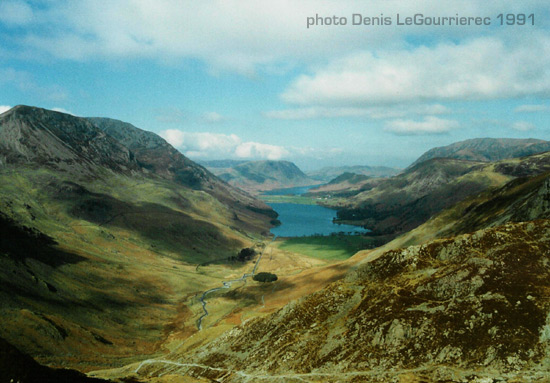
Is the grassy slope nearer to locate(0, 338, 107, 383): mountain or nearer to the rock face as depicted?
the rock face

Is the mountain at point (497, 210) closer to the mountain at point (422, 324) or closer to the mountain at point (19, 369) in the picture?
the mountain at point (422, 324)

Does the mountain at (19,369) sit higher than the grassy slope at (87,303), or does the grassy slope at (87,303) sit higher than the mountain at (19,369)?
the mountain at (19,369)

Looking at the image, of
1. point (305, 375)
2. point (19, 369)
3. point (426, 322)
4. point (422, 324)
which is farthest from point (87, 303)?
point (426, 322)

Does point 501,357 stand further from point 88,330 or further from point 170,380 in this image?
point 88,330

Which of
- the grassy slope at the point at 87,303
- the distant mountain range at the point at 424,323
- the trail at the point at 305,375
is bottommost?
the grassy slope at the point at 87,303

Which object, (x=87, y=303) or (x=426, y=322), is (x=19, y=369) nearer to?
(x=426, y=322)

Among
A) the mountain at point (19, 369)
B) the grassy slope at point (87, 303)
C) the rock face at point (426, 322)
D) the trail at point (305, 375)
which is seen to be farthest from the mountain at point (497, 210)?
the grassy slope at point (87, 303)

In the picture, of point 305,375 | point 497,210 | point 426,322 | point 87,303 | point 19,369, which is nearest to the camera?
point 19,369

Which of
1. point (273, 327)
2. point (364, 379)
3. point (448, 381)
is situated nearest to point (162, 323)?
point (273, 327)
